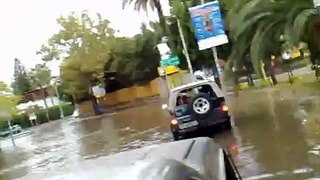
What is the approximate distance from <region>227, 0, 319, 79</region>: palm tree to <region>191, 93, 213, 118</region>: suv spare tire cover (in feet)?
10.2

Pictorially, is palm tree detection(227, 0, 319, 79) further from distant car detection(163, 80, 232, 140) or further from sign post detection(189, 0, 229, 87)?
sign post detection(189, 0, 229, 87)

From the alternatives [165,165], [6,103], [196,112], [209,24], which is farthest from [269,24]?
[6,103]

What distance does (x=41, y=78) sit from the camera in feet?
285

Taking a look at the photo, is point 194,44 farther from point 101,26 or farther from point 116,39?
point 101,26

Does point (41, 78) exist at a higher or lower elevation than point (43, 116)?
higher

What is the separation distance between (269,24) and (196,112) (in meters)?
4.61

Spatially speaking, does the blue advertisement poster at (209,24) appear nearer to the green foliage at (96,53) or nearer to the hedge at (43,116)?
the green foliage at (96,53)

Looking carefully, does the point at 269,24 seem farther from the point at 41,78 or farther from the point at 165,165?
the point at 41,78

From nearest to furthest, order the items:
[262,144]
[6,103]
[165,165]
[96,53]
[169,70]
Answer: [165,165] → [262,144] → [6,103] → [169,70] → [96,53]

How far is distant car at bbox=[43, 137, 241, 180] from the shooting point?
3.21 meters

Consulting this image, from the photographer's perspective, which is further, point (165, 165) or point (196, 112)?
point (196, 112)

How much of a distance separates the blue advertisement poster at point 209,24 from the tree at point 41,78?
49670 millimetres

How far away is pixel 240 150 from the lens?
14039 millimetres

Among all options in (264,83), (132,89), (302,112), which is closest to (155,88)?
(132,89)
